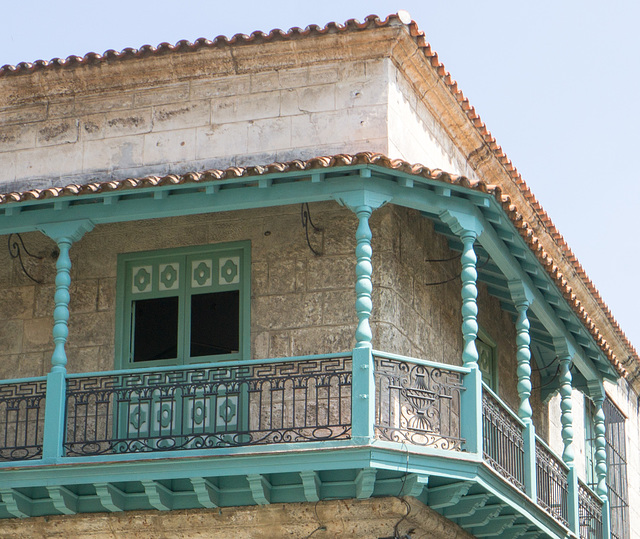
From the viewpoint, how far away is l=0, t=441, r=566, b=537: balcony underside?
1096 cm

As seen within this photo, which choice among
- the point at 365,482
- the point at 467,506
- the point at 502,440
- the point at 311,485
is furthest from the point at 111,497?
the point at 502,440

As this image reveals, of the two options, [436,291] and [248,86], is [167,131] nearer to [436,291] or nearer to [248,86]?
[248,86]

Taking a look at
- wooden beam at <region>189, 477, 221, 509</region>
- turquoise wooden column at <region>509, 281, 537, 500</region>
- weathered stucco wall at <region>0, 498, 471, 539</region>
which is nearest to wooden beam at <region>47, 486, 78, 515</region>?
weathered stucco wall at <region>0, 498, 471, 539</region>

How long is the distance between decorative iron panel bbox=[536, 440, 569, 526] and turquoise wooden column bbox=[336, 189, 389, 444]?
2561mm

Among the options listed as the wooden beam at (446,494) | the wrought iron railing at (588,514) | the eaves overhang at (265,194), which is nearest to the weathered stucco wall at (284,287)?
the eaves overhang at (265,194)

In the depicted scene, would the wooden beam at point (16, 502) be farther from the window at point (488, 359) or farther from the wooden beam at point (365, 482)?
the window at point (488, 359)

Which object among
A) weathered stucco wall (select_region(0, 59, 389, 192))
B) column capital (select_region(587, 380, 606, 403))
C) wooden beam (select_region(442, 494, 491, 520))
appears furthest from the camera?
column capital (select_region(587, 380, 606, 403))

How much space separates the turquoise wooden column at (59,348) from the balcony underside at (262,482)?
9.8 inches

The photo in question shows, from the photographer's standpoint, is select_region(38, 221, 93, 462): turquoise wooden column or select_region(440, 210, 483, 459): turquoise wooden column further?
select_region(38, 221, 93, 462): turquoise wooden column

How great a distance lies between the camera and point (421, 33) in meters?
13.9

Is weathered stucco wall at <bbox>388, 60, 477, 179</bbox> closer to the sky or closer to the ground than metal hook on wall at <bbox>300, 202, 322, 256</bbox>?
closer to the sky

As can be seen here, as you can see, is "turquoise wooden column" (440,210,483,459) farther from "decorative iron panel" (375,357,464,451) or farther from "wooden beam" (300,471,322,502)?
Answer: "wooden beam" (300,471,322,502)

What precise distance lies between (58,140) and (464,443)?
561 centimetres

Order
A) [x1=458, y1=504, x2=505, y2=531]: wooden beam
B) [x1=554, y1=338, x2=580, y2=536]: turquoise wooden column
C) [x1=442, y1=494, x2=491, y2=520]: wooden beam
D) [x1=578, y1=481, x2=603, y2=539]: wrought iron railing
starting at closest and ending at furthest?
[x1=442, y1=494, x2=491, y2=520]: wooden beam
[x1=458, y1=504, x2=505, y2=531]: wooden beam
[x1=554, y1=338, x2=580, y2=536]: turquoise wooden column
[x1=578, y1=481, x2=603, y2=539]: wrought iron railing
